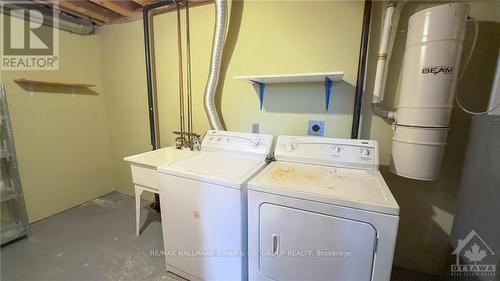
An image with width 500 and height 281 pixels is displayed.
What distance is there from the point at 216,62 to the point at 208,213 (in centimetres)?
129

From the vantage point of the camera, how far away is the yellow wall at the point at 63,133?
7.09ft

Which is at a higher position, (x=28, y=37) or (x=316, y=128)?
(x=28, y=37)

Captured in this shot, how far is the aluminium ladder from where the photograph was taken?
74.0 inches

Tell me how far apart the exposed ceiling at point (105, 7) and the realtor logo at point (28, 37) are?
0.15m

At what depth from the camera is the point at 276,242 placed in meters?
1.21

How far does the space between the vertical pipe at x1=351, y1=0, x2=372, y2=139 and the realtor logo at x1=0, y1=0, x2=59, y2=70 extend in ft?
9.71

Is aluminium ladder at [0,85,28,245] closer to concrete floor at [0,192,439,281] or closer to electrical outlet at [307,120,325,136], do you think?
concrete floor at [0,192,439,281]

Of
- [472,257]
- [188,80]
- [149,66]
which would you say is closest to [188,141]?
[188,80]

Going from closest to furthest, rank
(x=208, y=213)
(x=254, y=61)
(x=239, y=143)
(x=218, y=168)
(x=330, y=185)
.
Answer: (x=330, y=185) → (x=208, y=213) → (x=218, y=168) → (x=239, y=143) → (x=254, y=61)

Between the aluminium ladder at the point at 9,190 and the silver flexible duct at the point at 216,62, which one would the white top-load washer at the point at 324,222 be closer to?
the silver flexible duct at the point at 216,62

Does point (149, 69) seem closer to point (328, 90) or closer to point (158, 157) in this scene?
point (158, 157)

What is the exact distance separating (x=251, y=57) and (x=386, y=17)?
1.05 meters

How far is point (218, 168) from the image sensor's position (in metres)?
1.48

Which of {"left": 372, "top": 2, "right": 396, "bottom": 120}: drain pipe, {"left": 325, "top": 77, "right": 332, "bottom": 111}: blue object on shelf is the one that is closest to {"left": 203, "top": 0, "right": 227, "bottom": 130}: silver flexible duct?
{"left": 325, "top": 77, "right": 332, "bottom": 111}: blue object on shelf
